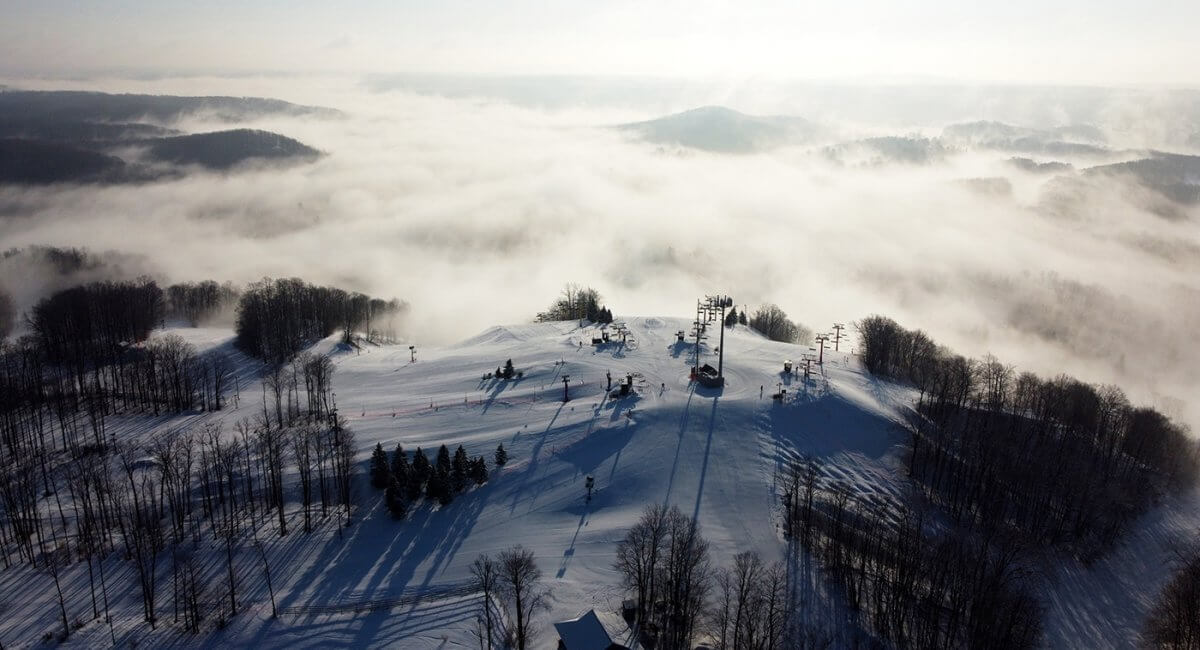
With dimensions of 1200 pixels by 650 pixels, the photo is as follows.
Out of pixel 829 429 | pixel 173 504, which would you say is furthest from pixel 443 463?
pixel 829 429

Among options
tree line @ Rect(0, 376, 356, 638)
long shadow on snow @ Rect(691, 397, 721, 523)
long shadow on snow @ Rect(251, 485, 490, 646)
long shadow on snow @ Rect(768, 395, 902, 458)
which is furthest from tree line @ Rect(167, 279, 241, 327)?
long shadow on snow @ Rect(768, 395, 902, 458)

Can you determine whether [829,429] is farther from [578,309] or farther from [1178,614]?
[578,309]

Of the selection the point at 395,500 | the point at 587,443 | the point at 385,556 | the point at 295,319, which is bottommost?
the point at 385,556

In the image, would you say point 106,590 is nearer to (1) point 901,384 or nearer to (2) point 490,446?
(2) point 490,446

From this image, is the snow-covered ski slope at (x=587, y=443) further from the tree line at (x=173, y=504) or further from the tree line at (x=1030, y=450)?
the tree line at (x=1030, y=450)

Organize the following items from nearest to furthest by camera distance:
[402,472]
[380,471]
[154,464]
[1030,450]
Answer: [402,472]
[380,471]
[154,464]
[1030,450]
